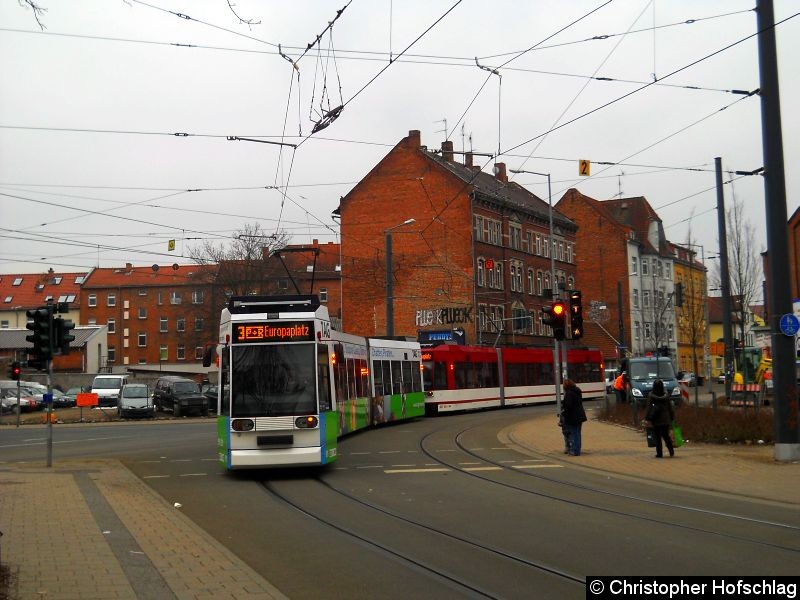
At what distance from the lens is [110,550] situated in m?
10.1

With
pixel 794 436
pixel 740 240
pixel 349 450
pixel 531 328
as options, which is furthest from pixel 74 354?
pixel 794 436

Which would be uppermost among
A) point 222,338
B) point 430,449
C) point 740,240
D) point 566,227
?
point 566,227

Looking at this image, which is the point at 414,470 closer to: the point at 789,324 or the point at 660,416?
the point at 660,416

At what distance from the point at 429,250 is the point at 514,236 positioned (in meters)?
9.02

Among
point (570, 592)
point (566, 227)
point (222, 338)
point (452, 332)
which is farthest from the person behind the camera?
point (566, 227)

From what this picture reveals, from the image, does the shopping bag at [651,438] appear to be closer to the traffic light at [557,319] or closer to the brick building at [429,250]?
the traffic light at [557,319]

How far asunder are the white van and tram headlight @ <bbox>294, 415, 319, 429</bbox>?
4093 cm

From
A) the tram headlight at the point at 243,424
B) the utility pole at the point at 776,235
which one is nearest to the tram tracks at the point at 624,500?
the tram headlight at the point at 243,424

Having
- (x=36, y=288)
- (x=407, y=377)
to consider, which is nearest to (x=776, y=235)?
(x=407, y=377)

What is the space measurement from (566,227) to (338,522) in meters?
71.1

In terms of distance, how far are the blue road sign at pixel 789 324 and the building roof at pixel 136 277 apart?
81994 mm

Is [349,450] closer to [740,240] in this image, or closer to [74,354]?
[740,240]

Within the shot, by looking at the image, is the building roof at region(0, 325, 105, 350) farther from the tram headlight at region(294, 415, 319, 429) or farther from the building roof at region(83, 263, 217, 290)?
the tram headlight at region(294, 415, 319, 429)

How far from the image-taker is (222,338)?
1788 centimetres
